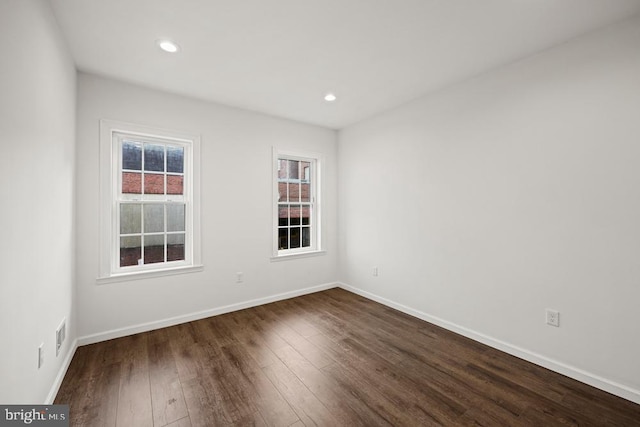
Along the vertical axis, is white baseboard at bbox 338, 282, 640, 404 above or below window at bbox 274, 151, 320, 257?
below

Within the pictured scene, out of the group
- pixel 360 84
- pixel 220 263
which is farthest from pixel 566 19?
pixel 220 263

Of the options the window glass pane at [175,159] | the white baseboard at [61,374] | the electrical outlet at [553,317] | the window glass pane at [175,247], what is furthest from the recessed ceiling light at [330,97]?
the white baseboard at [61,374]

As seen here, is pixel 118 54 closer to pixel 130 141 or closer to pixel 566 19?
pixel 130 141

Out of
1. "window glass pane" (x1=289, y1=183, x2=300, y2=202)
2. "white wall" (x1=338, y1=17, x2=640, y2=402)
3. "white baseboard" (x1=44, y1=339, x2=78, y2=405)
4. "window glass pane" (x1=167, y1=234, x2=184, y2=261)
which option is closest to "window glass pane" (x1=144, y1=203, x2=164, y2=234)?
"window glass pane" (x1=167, y1=234, x2=184, y2=261)

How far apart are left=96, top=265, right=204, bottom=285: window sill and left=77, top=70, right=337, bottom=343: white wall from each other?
5cm

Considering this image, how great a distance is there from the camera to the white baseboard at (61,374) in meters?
1.83

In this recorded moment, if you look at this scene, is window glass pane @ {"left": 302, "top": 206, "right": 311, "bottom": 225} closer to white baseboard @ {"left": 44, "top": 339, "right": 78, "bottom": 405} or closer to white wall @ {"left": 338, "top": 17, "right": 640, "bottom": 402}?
white wall @ {"left": 338, "top": 17, "right": 640, "bottom": 402}

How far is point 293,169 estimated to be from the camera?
4.29 metres

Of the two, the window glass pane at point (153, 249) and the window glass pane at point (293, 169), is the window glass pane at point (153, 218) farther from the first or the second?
the window glass pane at point (293, 169)

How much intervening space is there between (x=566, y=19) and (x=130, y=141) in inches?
159

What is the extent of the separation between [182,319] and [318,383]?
1.93 m

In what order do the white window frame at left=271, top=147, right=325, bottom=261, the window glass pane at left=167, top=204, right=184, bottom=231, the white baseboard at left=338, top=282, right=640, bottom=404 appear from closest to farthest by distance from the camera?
the white baseboard at left=338, top=282, right=640, bottom=404
the window glass pane at left=167, top=204, right=184, bottom=231
the white window frame at left=271, top=147, right=325, bottom=261

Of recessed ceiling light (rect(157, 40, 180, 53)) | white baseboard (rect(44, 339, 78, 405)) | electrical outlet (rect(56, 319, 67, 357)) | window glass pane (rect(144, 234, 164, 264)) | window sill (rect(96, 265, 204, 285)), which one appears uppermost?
recessed ceiling light (rect(157, 40, 180, 53))

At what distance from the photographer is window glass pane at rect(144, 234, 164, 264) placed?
3066mm
